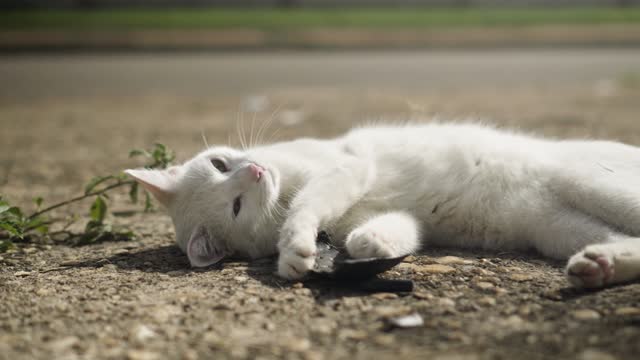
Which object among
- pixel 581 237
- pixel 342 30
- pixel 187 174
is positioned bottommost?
pixel 581 237

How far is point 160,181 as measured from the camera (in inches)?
125

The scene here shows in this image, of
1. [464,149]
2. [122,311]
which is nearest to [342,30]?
[464,149]

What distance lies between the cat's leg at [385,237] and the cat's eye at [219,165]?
0.77m

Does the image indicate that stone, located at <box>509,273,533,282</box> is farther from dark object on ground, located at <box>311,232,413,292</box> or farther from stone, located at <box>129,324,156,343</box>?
stone, located at <box>129,324,156,343</box>

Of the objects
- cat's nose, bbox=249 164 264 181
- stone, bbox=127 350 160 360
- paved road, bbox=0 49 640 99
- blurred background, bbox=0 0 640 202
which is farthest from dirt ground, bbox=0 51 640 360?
paved road, bbox=0 49 640 99

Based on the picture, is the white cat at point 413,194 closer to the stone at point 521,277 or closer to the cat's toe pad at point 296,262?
the cat's toe pad at point 296,262

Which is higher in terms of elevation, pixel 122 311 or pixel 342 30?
pixel 342 30

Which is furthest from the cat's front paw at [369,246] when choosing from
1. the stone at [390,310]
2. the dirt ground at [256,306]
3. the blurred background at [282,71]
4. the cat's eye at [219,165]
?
the blurred background at [282,71]

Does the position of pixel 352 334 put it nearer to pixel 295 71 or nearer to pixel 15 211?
pixel 15 211

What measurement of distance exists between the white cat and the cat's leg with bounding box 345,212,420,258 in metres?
0.01

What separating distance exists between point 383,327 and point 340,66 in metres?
11.7

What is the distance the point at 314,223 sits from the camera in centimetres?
283

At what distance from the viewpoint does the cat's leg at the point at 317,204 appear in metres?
2.66

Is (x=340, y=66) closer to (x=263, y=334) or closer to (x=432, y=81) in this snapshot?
(x=432, y=81)
